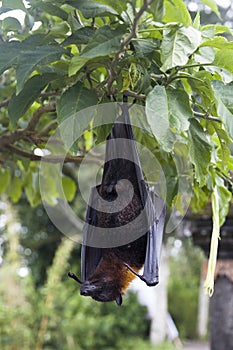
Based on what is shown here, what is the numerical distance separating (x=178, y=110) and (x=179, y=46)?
0.12m

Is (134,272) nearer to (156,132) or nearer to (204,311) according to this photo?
(156,132)

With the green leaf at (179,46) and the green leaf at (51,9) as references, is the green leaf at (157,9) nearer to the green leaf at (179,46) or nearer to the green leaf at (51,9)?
the green leaf at (179,46)

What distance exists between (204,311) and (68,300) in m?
7.33

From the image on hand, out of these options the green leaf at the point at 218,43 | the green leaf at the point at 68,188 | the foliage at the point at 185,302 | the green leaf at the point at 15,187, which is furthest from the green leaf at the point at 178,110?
the foliage at the point at 185,302

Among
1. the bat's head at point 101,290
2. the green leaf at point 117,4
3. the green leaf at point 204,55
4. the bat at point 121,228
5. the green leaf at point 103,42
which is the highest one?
the green leaf at point 117,4

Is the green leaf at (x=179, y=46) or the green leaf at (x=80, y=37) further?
the green leaf at (x=80, y=37)

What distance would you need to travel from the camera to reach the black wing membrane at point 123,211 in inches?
50.9

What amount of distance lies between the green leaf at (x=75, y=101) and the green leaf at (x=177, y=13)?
23 centimetres

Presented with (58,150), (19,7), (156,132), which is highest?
(19,7)

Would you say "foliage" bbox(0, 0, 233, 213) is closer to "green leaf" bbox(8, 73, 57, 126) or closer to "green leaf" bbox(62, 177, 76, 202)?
"green leaf" bbox(8, 73, 57, 126)

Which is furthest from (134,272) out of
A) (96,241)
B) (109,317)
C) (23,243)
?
(23,243)

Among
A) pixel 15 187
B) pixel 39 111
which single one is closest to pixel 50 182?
pixel 15 187

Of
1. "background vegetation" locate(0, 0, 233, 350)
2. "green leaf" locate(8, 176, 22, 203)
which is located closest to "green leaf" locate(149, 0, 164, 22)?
"background vegetation" locate(0, 0, 233, 350)

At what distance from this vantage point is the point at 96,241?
1.34m
